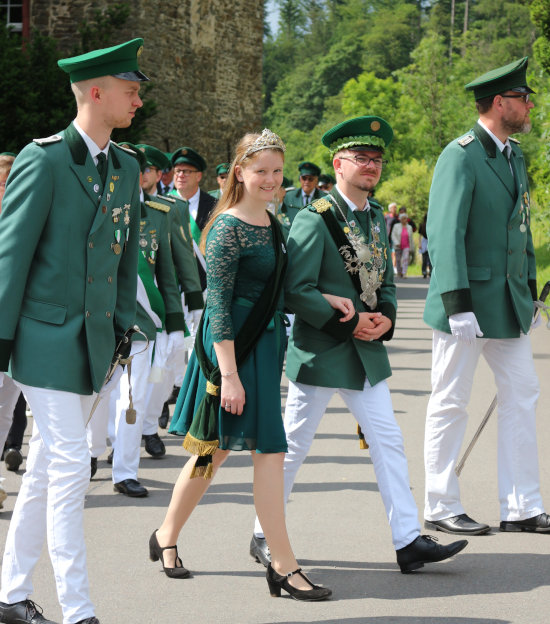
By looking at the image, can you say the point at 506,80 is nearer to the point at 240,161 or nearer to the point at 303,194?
the point at 240,161

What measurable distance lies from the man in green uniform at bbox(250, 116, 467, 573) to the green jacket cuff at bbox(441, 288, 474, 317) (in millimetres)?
351

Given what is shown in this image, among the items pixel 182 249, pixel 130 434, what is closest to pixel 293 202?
pixel 182 249

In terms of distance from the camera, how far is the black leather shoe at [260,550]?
5.40 m

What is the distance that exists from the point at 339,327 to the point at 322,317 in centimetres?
11

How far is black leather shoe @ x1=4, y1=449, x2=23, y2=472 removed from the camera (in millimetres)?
7645

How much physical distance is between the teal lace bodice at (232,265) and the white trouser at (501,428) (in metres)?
1.46

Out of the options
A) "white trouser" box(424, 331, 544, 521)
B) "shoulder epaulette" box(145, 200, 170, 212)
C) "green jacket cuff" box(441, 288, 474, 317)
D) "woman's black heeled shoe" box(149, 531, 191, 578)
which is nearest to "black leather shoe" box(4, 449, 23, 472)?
"shoulder epaulette" box(145, 200, 170, 212)

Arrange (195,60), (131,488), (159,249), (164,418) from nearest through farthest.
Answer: (131,488) < (159,249) < (164,418) < (195,60)

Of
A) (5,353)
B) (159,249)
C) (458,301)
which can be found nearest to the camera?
(5,353)

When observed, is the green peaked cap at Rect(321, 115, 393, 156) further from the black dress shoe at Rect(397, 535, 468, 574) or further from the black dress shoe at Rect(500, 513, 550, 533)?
the black dress shoe at Rect(500, 513, 550, 533)

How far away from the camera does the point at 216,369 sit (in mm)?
4953

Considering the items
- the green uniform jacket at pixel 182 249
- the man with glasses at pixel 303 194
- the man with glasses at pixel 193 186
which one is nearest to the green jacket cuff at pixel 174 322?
the green uniform jacket at pixel 182 249

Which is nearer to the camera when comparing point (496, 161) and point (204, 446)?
point (204, 446)

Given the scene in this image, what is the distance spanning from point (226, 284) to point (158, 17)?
2061 centimetres
